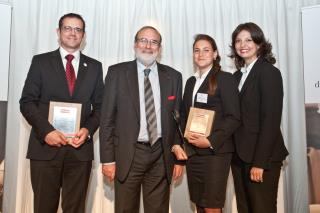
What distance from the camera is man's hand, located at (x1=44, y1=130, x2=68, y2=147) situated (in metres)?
2.36

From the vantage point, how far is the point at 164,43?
3.71m

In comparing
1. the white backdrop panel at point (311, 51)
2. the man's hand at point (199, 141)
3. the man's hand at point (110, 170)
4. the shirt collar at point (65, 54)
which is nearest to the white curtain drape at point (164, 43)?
the white backdrop panel at point (311, 51)

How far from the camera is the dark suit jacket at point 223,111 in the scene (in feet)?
7.69

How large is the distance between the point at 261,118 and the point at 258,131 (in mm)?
106

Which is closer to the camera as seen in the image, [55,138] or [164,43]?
[55,138]

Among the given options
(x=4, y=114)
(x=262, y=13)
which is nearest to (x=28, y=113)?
(x=4, y=114)

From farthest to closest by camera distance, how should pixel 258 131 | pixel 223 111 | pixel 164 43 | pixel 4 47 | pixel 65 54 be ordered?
pixel 164 43 → pixel 4 47 → pixel 65 54 → pixel 223 111 → pixel 258 131

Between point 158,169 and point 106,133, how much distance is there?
1.73ft

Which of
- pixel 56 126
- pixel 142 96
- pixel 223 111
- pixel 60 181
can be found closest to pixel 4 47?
pixel 56 126

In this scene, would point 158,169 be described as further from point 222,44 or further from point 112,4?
point 112,4

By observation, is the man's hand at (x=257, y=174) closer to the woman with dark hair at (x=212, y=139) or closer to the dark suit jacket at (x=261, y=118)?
the dark suit jacket at (x=261, y=118)

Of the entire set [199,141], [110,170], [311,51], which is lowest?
[110,170]

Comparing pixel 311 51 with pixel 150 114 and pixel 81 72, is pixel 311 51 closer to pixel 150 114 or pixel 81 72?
pixel 150 114

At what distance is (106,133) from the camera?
7.81ft
